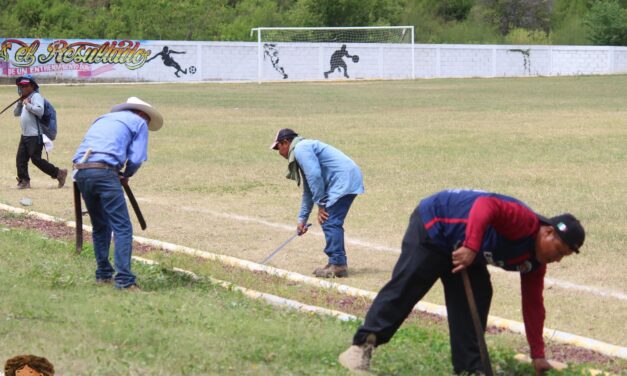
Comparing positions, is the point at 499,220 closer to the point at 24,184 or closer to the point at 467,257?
the point at 467,257

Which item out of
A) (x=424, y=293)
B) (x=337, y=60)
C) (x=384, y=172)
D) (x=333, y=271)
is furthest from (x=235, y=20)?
(x=424, y=293)

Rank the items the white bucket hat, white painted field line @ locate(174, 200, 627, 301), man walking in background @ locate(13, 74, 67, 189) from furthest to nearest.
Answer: man walking in background @ locate(13, 74, 67, 189) → white painted field line @ locate(174, 200, 627, 301) → the white bucket hat

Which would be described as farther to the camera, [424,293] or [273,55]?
[273,55]

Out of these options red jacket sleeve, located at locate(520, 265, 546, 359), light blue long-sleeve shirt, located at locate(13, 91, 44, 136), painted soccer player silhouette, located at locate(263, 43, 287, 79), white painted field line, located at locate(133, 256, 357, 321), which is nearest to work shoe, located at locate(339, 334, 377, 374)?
red jacket sleeve, located at locate(520, 265, 546, 359)

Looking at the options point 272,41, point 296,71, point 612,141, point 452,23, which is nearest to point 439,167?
point 612,141

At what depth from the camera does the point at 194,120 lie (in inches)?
1163

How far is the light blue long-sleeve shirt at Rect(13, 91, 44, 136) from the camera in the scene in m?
15.7

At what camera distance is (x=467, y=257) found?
5.59 meters

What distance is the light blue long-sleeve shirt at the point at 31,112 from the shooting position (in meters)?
15.7

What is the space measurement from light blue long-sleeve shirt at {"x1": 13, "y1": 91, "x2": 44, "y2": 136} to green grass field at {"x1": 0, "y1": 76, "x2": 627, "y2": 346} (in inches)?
36.1

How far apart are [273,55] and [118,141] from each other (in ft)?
172

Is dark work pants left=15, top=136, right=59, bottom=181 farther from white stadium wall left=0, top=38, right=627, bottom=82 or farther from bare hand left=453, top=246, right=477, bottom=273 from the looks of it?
white stadium wall left=0, top=38, right=627, bottom=82

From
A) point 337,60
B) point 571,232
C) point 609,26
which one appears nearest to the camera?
point 571,232

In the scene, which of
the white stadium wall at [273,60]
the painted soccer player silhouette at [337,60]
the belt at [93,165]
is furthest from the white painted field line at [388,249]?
the painted soccer player silhouette at [337,60]
